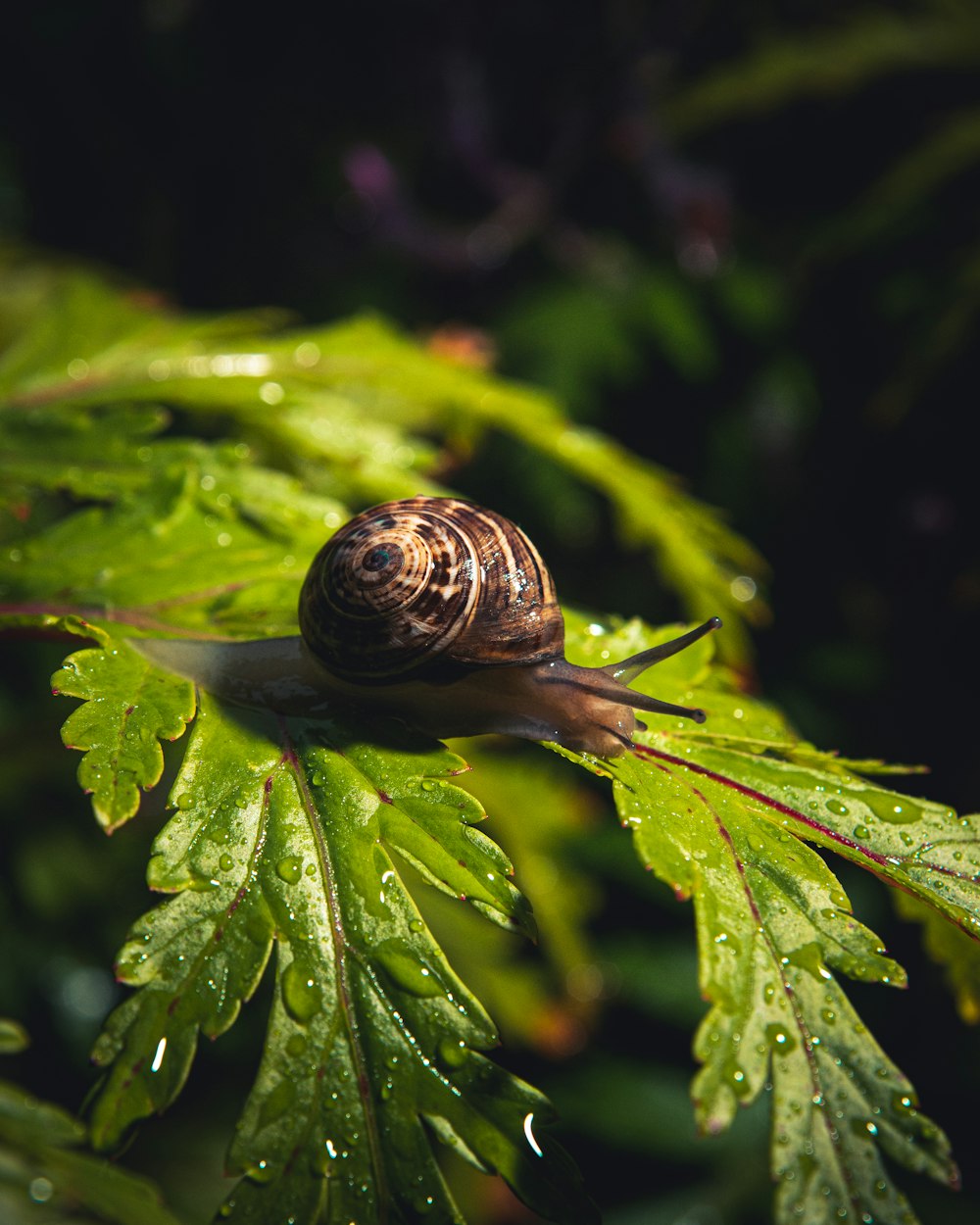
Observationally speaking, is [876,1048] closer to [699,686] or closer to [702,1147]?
[699,686]

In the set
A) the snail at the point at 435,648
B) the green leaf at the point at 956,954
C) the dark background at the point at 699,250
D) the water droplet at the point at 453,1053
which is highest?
the dark background at the point at 699,250

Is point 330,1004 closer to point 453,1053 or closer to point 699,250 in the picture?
point 453,1053

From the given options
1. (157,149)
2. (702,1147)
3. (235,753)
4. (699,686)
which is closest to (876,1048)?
(699,686)

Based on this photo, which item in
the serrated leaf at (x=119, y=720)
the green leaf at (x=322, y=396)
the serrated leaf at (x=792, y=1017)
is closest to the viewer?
the serrated leaf at (x=792, y=1017)

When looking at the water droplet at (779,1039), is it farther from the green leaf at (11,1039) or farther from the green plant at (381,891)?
the green leaf at (11,1039)

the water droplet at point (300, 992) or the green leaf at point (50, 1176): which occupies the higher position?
the water droplet at point (300, 992)

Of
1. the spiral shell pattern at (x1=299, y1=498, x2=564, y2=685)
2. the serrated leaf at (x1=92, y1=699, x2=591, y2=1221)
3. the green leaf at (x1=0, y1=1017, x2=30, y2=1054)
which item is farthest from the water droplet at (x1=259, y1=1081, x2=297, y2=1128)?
the spiral shell pattern at (x1=299, y1=498, x2=564, y2=685)

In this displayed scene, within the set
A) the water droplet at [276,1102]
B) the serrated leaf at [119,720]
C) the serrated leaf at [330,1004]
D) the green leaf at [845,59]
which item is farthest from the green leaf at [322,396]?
the green leaf at [845,59]
